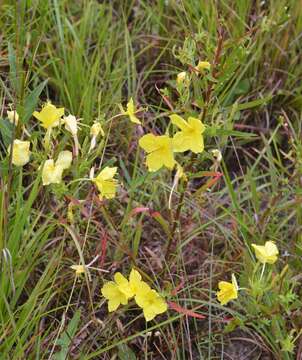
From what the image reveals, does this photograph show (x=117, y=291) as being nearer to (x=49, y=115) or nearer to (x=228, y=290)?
(x=228, y=290)

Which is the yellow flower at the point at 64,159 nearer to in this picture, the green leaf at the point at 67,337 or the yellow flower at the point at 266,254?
the green leaf at the point at 67,337

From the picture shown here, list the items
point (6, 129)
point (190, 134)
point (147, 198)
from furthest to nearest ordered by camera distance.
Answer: point (147, 198) → point (6, 129) → point (190, 134)

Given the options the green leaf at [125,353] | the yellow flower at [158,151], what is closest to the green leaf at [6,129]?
the yellow flower at [158,151]

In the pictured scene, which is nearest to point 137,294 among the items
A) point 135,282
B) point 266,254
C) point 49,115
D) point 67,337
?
point 135,282

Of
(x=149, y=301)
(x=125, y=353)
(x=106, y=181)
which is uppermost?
(x=106, y=181)

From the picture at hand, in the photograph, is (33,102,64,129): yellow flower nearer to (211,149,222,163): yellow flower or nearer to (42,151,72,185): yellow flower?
(42,151,72,185): yellow flower

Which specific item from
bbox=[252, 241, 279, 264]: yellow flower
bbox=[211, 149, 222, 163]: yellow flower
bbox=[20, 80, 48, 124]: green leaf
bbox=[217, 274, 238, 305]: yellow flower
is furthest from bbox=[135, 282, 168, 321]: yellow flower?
bbox=[20, 80, 48, 124]: green leaf
